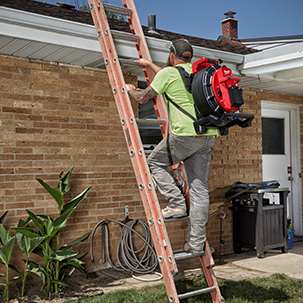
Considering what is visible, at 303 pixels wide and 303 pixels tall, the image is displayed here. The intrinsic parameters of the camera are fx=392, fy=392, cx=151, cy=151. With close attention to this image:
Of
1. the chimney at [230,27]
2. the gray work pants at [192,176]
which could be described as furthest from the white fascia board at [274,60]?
the chimney at [230,27]

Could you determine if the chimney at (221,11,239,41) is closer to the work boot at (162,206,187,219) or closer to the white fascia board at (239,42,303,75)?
the white fascia board at (239,42,303,75)

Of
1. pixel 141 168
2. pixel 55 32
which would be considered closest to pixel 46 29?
pixel 55 32

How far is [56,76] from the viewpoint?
5.02 m

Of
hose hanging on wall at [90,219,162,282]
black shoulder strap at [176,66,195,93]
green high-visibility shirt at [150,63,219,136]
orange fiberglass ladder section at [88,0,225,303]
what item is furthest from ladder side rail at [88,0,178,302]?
hose hanging on wall at [90,219,162,282]

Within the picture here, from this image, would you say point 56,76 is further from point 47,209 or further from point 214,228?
point 214,228

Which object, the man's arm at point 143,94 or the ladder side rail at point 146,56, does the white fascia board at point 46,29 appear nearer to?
the ladder side rail at point 146,56

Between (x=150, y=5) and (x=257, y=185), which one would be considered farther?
(x=150, y=5)

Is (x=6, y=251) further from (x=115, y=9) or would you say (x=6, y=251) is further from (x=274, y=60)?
(x=274, y=60)

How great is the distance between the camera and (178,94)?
3352 mm

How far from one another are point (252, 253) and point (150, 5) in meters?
97.1

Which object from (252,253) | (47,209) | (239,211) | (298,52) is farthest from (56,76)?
(252,253)

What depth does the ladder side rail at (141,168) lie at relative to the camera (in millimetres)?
3209

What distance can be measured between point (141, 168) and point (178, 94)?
2.33ft

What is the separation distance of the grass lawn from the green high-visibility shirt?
71.6 inches
